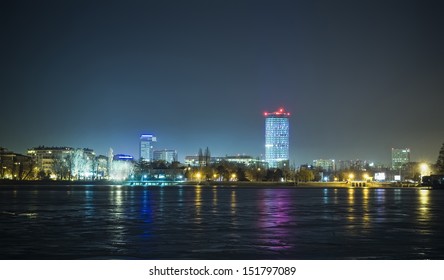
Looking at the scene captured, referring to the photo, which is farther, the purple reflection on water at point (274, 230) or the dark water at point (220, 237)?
the purple reflection on water at point (274, 230)

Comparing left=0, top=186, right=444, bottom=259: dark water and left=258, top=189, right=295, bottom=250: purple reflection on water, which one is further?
left=258, top=189, right=295, bottom=250: purple reflection on water

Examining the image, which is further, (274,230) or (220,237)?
(274,230)

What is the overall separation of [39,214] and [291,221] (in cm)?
1672

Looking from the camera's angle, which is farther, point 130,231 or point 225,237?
point 130,231

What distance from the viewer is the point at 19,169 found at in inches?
7466
